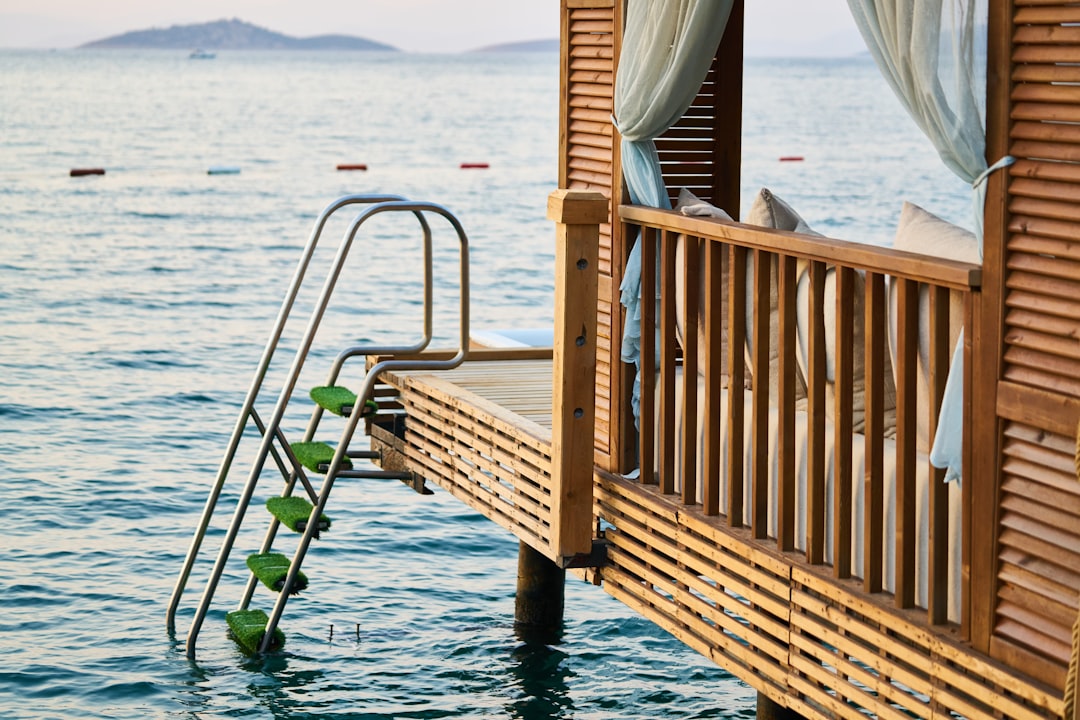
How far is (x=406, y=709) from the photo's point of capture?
235 inches

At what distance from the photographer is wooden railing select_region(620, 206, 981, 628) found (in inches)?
125

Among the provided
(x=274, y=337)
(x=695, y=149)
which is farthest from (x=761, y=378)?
(x=274, y=337)

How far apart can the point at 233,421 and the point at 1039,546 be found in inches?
387

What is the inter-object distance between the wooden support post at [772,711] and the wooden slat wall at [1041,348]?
72.0 inches

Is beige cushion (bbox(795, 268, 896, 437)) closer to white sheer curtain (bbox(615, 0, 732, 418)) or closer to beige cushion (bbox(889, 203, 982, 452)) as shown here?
beige cushion (bbox(889, 203, 982, 452))

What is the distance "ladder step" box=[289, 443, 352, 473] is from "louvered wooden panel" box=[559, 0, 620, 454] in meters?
1.42

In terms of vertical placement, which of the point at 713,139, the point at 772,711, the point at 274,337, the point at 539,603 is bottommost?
the point at 539,603

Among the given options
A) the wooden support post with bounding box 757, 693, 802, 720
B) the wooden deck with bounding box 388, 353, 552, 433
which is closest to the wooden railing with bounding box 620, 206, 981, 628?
the wooden support post with bounding box 757, 693, 802, 720

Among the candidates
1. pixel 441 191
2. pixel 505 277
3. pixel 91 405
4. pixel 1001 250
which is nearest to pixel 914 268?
pixel 1001 250

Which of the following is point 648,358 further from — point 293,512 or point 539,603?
point 539,603

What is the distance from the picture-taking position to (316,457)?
5895 mm

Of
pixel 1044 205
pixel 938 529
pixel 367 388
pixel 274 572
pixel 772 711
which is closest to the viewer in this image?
pixel 1044 205

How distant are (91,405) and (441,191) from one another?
69.9ft

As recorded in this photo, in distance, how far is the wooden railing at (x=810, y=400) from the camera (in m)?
3.17
